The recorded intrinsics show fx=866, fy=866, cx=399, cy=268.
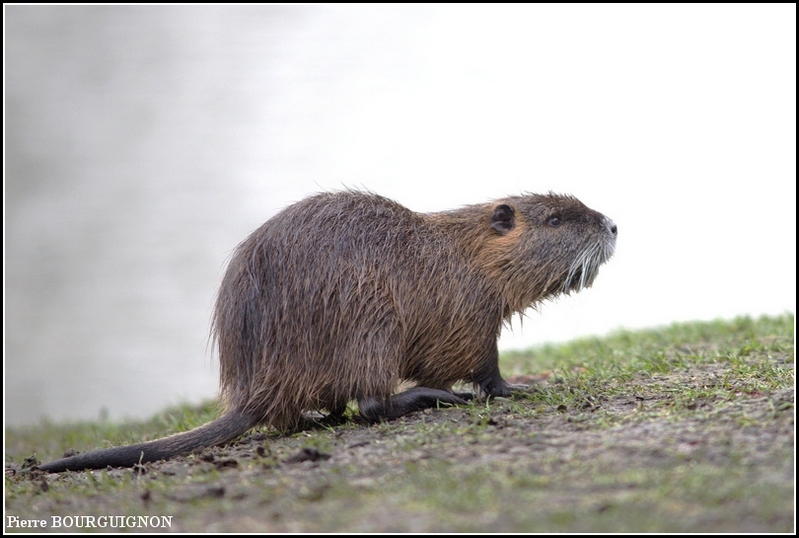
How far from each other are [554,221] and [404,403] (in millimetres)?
1309

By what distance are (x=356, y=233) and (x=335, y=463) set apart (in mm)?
1271

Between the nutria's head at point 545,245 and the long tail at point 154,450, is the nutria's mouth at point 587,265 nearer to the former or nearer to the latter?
the nutria's head at point 545,245

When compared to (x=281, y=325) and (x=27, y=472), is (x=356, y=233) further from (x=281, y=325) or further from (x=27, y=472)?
(x=27, y=472)

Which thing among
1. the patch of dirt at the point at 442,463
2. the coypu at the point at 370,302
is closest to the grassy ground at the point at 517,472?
the patch of dirt at the point at 442,463

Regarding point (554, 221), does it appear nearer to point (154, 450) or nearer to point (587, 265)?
point (587, 265)

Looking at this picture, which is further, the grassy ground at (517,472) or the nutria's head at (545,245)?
the nutria's head at (545,245)

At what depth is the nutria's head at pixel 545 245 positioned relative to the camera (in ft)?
14.3

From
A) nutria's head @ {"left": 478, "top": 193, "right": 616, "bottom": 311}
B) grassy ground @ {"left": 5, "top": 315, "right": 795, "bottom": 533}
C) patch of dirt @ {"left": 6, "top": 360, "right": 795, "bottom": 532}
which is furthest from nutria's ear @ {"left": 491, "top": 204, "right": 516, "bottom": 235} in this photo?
patch of dirt @ {"left": 6, "top": 360, "right": 795, "bottom": 532}

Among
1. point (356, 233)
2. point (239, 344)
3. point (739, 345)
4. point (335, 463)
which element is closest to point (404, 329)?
point (356, 233)

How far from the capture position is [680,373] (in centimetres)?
433

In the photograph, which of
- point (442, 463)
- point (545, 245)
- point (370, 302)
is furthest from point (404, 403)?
point (545, 245)

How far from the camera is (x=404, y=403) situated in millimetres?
3875

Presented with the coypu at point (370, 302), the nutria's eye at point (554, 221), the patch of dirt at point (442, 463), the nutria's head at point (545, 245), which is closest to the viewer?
the patch of dirt at point (442, 463)

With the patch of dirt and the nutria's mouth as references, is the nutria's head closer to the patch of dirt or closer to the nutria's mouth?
the nutria's mouth
